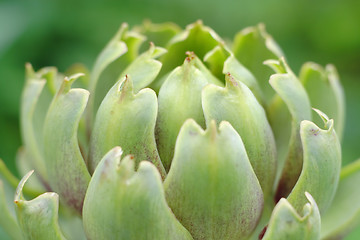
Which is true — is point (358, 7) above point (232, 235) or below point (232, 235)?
above

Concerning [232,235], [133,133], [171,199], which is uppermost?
[133,133]

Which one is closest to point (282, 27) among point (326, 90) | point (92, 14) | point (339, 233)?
point (92, 14)

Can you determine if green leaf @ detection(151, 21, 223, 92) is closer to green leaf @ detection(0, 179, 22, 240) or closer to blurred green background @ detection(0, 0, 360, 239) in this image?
green leaf @ detection(0, 179, 22, 240)

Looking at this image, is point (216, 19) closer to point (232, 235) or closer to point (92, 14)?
point (92, 14)

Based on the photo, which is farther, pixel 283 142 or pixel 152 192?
pixel 283 142

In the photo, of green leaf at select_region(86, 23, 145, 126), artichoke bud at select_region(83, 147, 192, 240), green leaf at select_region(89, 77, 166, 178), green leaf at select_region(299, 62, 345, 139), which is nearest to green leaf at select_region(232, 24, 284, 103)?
green leaf at select_region(299, 62, 345, 139)

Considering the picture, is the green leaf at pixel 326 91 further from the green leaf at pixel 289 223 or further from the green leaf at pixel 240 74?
the green leaf at pixel 289 223

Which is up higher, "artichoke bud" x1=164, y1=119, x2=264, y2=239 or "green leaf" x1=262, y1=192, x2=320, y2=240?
"artichoke bud" x1=164, y1=119, x2=264, y2=239
